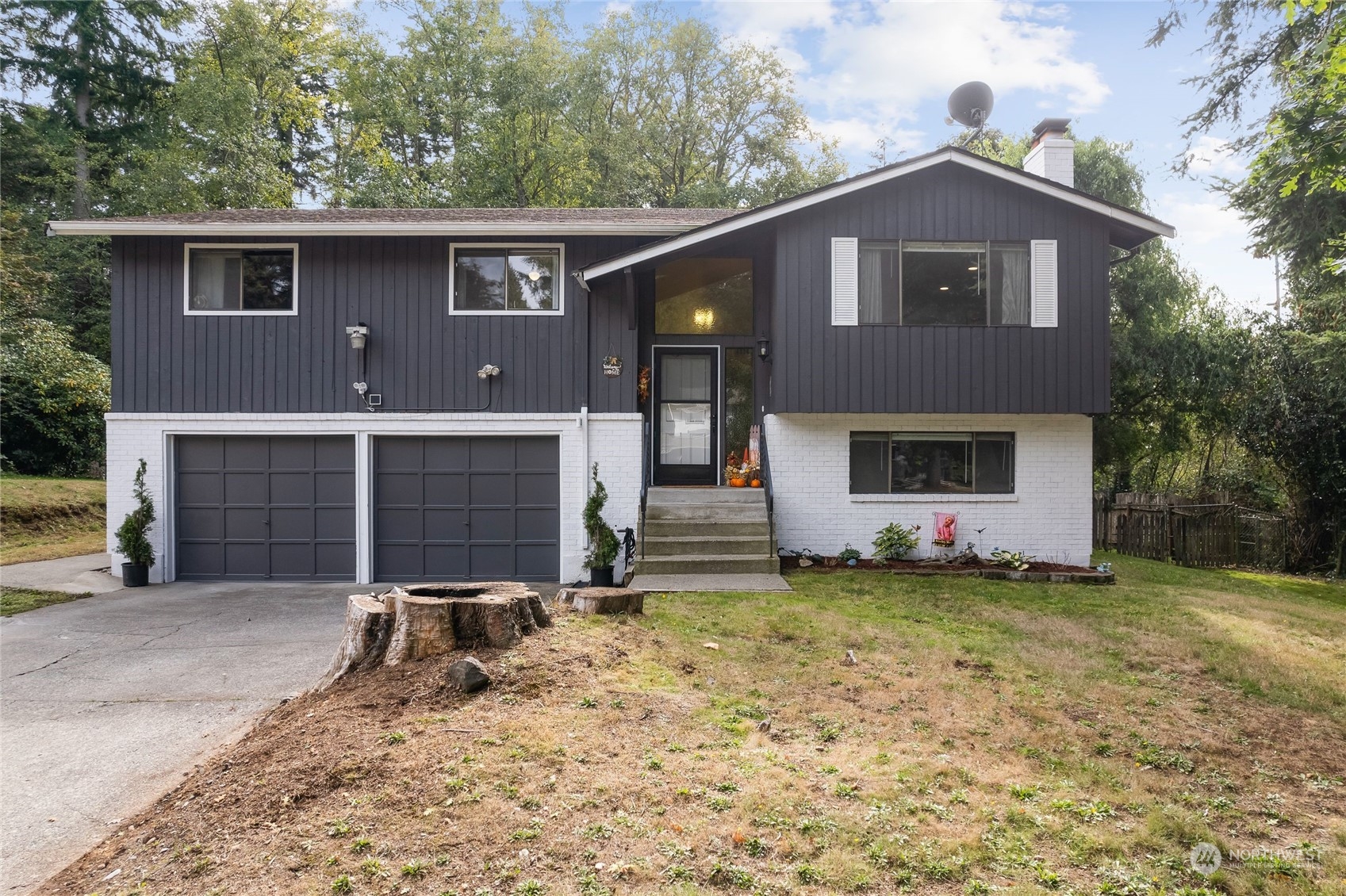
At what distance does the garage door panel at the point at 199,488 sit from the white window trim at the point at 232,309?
7.75 feet

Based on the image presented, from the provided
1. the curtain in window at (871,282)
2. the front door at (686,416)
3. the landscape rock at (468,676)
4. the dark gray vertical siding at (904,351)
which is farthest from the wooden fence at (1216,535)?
the landscape rock at (468,676)

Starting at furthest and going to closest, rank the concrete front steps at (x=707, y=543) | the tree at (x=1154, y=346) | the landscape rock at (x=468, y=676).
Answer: the tree at (x=1154, y=346) < the concrete front steps at (x=707, y=543) < the landscape rock at (x=468, y=676)

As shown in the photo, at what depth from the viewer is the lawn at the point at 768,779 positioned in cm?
266

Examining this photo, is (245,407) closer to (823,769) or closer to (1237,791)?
(823,769)

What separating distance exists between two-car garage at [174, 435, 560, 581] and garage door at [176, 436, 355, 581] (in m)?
0.01

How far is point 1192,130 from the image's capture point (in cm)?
1310

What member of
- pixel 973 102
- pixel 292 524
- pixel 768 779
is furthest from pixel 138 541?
pixel 973 102

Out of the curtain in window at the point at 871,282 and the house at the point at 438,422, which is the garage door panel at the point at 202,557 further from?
the curtain in window at the point at 871,282

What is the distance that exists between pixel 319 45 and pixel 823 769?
2888 cm

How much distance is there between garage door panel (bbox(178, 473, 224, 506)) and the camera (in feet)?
34.1

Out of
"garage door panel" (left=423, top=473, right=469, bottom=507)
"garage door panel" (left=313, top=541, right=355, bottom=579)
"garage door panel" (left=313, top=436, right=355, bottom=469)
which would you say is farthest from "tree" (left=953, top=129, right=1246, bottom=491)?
"garage door panel" (left=313, top=541, right=355, bottom=579)

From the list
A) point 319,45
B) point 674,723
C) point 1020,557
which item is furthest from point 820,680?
point 319,45

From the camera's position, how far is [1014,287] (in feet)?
31.9

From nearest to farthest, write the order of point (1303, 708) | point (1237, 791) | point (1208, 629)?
point (1237, 791), point (1303, 708), point (1208, 629)
